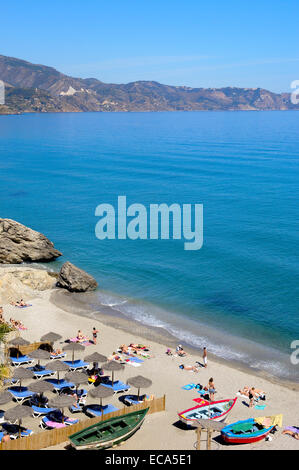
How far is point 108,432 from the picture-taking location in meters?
24.1

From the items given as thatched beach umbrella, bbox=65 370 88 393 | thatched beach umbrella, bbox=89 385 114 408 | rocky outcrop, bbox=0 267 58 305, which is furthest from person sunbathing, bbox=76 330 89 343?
thatched beach umbrella, bbox=89 385 114 408

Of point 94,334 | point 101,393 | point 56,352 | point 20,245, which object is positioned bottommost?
point 56,352

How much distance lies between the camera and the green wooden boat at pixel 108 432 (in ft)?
75.3

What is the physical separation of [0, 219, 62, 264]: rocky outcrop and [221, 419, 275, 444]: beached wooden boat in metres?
37.0

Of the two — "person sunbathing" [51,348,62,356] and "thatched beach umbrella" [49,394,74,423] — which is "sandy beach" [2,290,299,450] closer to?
"person sunbathing" [51,348,62,356]

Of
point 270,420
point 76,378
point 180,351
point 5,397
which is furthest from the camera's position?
point 180,351

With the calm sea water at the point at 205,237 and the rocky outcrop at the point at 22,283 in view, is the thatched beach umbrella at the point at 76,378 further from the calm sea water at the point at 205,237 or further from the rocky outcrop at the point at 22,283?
the rocky outcrop at the point at 22,283

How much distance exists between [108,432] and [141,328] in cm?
1782

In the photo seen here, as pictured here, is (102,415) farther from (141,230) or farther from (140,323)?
(141,230)

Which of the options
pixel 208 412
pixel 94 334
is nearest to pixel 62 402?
pixel 208 412

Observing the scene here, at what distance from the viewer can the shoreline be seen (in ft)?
114

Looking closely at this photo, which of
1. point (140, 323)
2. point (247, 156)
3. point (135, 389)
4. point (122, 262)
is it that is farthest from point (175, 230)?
point (247, 156)

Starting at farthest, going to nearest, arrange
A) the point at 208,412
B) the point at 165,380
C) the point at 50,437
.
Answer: the point at 165,380 → the point at 208,412 → the point at 50,437

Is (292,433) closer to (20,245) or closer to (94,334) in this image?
(94,334)
